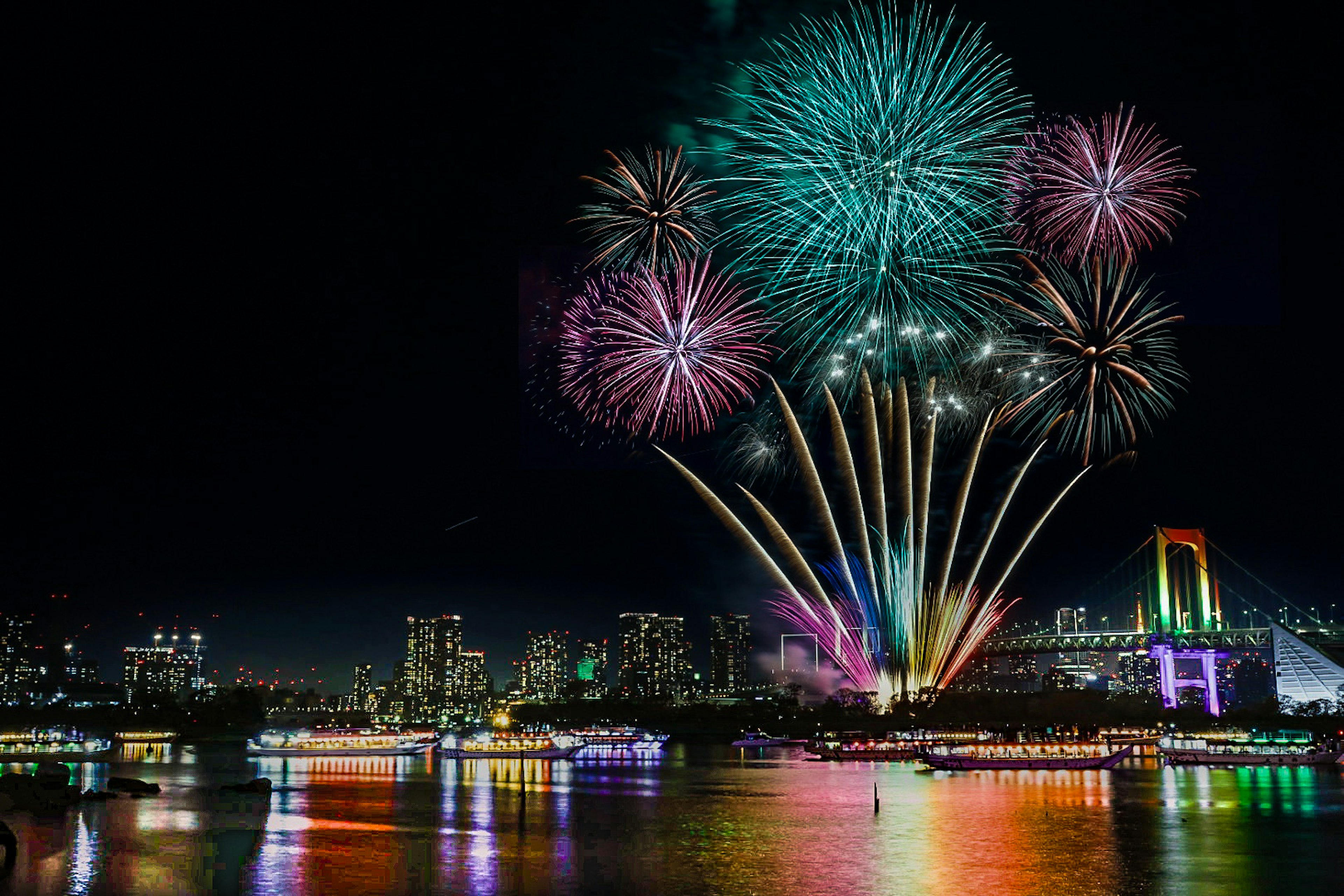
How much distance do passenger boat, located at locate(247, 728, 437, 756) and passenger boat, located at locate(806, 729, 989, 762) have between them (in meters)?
38.2

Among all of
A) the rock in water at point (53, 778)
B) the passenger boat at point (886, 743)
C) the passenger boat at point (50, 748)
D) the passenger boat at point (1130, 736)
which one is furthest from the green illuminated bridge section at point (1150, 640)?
the rock in water at point (53, 778)

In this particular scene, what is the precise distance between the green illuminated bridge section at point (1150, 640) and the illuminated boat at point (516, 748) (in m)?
52.7

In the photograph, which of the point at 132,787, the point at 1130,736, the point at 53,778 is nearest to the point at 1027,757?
the point at 1130,736

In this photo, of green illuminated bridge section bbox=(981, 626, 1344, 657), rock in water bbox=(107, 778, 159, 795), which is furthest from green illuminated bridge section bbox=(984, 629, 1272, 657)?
rock in water bbox=(107, 778, 159, 795)

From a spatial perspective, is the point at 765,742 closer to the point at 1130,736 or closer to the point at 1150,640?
the point at 1130,736

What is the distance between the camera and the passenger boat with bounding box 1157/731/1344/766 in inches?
3219

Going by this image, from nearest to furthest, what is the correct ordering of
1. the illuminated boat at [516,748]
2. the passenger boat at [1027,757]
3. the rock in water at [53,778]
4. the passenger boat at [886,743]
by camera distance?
the rock in water at [53,778] → the passenger boat at [1027,757] → the passenger boat at [886,743] → the illuminated boat at [516,748]

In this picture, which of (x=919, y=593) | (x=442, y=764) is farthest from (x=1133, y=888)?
(x=442, y=764)

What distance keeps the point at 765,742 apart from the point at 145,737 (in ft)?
294

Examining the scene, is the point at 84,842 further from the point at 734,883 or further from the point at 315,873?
the point at 734,883

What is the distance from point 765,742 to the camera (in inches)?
5463

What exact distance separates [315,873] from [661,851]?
30.3 feet

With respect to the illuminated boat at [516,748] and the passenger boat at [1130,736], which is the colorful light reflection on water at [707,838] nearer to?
the illuminated boat at [516,748]

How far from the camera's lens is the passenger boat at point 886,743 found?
94.0 meters
